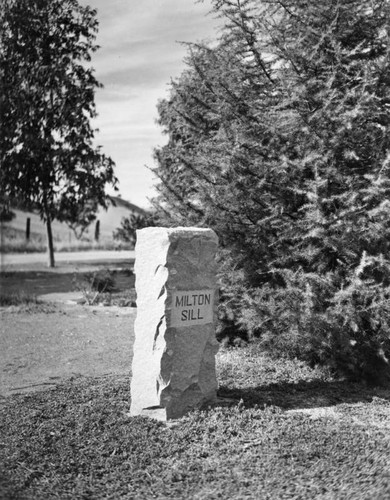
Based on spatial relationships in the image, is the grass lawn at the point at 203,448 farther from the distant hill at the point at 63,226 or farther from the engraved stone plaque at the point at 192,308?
the distant hill at the point at 63,226

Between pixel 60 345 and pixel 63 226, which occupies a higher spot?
pixel 63 226

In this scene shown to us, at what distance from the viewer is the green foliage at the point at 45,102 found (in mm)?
17891

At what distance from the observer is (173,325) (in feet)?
19.5

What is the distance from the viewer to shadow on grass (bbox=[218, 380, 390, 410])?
21.2ft

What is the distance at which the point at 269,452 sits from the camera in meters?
5.04

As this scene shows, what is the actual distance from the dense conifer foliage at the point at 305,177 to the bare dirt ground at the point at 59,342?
2.06 m

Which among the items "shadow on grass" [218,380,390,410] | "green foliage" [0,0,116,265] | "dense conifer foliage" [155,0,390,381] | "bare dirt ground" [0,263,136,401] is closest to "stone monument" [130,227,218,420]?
"shadow on grass" [218,380,390,410]

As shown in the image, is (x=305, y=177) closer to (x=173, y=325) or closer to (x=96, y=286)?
(x=173, y=325)

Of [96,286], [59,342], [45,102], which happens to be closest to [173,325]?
[59,342]

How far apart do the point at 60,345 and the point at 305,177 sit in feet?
14.9

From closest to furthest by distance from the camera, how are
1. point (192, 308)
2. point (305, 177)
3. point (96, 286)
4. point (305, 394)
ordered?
point (192, 308), point (305, 394), point (305, 177), point (96, 286)

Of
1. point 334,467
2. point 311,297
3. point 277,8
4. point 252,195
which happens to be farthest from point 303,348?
point 277,8

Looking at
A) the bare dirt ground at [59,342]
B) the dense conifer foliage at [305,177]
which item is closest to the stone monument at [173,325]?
the dense conifer foliage at [305,177]

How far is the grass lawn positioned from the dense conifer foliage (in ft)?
3.02
